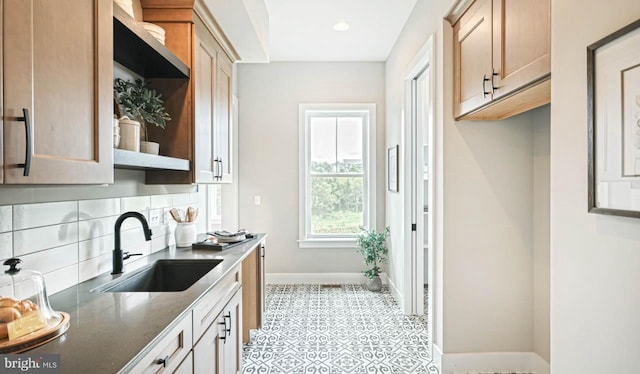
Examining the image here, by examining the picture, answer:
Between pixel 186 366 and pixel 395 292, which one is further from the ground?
pixel 186 366

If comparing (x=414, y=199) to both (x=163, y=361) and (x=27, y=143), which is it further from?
(x=27, y=143)

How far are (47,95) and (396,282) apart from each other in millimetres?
3554

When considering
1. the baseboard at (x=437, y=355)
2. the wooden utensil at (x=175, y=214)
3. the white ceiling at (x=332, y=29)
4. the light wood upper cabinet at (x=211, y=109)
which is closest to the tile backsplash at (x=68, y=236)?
the wooden utensil at (x=175, y=214)

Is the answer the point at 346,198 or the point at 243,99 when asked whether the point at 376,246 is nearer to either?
the point at 346,198

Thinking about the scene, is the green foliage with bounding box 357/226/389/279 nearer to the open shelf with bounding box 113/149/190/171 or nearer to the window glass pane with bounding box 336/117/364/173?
the window glass pane with bounding box 336/117/364/173

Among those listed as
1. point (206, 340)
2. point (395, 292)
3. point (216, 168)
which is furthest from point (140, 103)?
point (395, 292)

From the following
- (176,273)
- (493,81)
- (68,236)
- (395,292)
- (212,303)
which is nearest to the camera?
(68,236)

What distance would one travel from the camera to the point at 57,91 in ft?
3.29

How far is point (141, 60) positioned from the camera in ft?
6.03

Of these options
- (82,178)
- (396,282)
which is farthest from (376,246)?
(82,178)

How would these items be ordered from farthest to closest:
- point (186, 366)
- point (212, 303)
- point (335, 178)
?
point (335, 178)
point (212, 303)
point (186, 366)

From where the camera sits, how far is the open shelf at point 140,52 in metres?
1.42

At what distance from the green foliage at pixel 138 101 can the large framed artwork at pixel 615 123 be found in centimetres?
189

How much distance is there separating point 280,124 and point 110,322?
3656 millimetres
